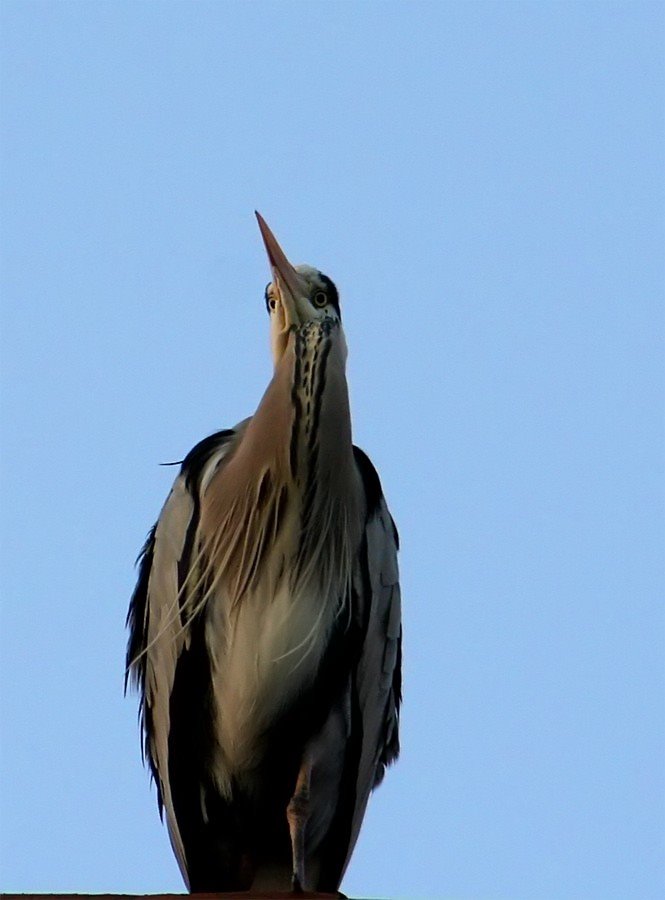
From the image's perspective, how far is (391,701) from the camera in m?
4.90

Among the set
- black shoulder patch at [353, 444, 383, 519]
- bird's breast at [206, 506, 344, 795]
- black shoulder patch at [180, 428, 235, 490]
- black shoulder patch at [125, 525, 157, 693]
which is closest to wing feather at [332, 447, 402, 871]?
black shoulder patch at [353, 444, 383, 519]

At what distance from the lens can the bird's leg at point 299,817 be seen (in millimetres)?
4430

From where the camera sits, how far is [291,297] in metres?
4.69

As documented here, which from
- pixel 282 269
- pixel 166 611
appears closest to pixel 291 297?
pixel 282 269

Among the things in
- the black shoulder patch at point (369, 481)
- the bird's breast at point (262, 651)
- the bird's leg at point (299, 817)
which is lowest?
the bird's leg at point (299, 817)

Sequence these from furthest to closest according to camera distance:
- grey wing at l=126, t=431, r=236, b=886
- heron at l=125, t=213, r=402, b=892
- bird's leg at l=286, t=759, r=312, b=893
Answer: grey wing at l=126, t=431, r=236, b=886
heron at l=125, t=213, r=402, b=892
bird's leg at l=286, t=759, r=312, b=893

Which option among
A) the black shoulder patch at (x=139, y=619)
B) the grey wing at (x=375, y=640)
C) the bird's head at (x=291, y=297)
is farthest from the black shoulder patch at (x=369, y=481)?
the black shoulder patch at (x=139, y=619)

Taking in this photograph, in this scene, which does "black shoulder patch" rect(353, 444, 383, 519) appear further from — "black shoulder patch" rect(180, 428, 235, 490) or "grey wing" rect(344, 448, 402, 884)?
"black shoulder patch" rect(180, 428, 235, 490)

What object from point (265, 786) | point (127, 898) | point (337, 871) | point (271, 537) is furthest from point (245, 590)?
point (127, 898)

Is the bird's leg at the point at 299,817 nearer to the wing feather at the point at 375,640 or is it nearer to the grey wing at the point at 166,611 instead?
the wing feather at the point at 375,640

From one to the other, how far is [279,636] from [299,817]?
0.49 meters

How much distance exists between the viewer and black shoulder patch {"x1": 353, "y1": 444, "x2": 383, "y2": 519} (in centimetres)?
483

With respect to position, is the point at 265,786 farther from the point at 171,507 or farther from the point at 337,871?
the point at 171,507

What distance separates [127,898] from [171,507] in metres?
1.54
